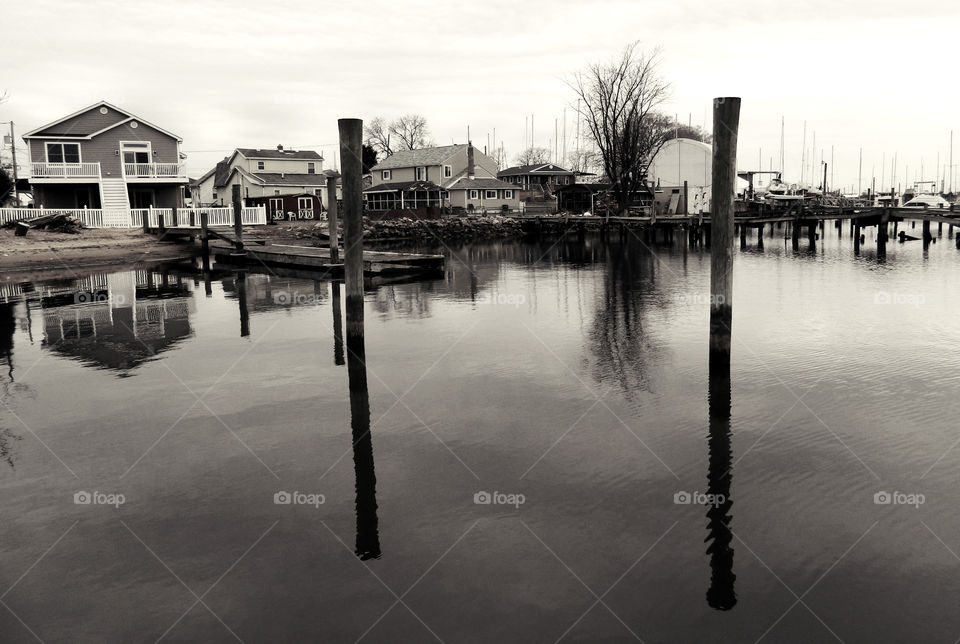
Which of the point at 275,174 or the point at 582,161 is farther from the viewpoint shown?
the point at 582,161

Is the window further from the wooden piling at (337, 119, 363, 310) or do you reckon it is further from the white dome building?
the white dome building

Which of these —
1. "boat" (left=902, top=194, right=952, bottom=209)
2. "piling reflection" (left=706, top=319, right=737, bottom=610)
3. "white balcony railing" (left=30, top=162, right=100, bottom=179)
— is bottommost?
"piling reflection" (left=706, top=319, right=737, bottom=610)

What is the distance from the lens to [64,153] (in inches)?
2066

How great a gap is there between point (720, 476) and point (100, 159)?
178 feet

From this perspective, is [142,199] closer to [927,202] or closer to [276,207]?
[276,207]

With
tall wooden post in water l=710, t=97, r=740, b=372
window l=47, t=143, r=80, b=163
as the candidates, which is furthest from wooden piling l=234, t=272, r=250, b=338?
window l=47, t=143, r=80, b=163

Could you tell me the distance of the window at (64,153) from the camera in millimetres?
52281

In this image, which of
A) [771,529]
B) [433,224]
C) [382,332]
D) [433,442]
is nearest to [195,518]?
[433,442]

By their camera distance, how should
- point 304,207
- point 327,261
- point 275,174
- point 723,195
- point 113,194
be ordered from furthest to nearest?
point 275,174 < point 304,207 < point 113,194 < point 327,261 < point 723,195

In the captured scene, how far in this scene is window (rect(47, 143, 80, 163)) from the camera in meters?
52.3

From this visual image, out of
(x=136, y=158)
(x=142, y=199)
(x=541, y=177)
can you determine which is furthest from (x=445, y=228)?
(x=541, y=177)

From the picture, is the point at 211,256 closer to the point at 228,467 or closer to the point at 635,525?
the point at 228,467

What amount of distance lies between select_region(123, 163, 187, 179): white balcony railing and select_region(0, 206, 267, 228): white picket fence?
4587mm

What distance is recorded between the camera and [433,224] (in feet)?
231
